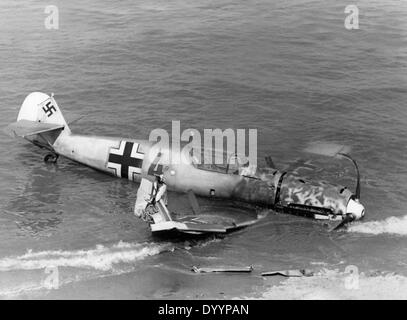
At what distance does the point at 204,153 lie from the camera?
24531 millimetres

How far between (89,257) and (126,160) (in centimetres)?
634

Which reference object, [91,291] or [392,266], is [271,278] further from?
[91,291]

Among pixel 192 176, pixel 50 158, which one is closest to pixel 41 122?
pixel 50 158

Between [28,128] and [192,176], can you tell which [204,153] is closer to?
[192,176]

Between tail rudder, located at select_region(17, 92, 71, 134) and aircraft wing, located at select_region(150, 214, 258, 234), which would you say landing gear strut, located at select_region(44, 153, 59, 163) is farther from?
aircraft wing, located at select_region(150, 214, 258, 234)

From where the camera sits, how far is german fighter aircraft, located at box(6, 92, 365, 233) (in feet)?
72.9

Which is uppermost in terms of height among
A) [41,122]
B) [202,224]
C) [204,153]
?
[41,122]

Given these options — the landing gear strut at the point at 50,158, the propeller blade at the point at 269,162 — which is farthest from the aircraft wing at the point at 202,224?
the landing gear strut at the point at 50,158

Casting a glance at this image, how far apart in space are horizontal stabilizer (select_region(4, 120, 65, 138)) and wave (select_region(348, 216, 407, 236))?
14.6 meters

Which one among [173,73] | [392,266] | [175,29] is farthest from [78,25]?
[392,266]

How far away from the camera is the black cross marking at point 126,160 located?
25484mm

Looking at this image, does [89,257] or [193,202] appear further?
[193,202]

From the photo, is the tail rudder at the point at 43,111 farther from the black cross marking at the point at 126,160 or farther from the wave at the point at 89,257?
the wave at the point at 89,257

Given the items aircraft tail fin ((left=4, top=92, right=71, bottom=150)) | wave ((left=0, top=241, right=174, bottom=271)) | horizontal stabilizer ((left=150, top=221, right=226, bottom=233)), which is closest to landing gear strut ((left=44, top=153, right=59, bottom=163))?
aircraft tail fin ((left=4, top=92, right=71, bottom=150))
